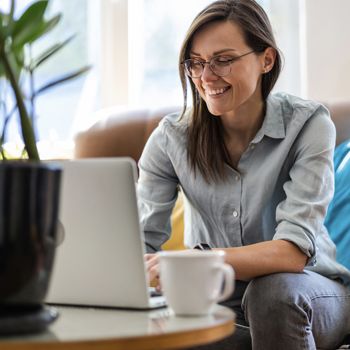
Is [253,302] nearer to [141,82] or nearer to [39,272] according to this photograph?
[39,272]

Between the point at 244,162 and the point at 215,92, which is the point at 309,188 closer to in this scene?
the point at 244,162

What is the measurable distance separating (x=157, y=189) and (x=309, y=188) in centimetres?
39

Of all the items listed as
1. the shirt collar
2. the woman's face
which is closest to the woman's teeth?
the woman's face

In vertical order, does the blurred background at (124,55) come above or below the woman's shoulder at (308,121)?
above

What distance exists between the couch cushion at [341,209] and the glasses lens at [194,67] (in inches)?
19.7

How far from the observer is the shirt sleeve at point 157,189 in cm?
200

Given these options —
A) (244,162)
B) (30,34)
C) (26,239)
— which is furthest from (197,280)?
(244,162)

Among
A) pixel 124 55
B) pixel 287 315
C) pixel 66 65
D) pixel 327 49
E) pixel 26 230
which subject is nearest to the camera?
pixel 26 230

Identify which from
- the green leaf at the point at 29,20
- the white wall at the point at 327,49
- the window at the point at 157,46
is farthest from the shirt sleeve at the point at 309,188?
the window at the point at 157,46

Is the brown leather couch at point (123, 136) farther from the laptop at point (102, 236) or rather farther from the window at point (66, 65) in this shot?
the laptop at point (102, 236)

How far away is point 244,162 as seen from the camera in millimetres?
1979

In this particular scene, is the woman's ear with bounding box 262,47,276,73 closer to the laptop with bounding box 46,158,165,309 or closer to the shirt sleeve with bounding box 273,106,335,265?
the shirt sleeve with bounding box 273,106,335,265

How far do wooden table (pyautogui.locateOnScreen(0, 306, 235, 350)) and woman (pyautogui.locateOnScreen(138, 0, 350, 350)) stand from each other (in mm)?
616

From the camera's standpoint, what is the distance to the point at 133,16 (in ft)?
10.9
